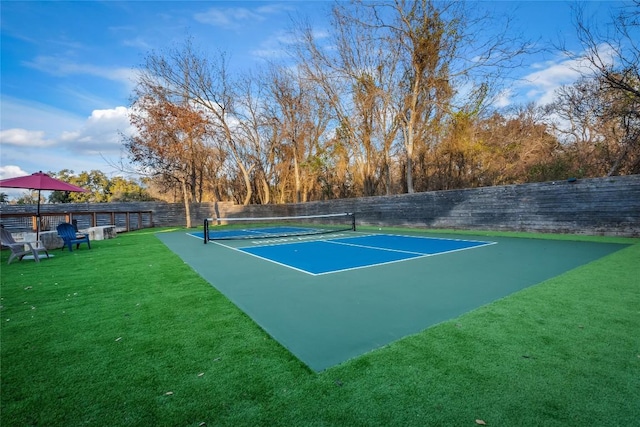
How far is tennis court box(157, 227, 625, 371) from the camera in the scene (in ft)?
7.93

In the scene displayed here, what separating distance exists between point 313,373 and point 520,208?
9.44 meters

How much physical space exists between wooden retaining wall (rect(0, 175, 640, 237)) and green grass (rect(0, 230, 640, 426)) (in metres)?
5.83

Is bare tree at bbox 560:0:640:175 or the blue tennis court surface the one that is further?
bare tree at bbox 560:0:640:175

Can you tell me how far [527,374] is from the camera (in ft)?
5.72

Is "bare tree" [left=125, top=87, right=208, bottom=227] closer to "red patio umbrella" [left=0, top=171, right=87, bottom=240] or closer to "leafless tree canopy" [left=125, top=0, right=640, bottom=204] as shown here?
"leafless tree canopy" [left=125, top=0, right=640, bottom=204]

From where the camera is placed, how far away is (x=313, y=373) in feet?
5.95

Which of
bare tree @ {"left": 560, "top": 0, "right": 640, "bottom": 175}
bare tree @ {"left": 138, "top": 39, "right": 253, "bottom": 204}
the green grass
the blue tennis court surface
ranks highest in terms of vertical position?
bare tree @ {"left": 138, "top": 39, "right": 253, "bottom": 204}

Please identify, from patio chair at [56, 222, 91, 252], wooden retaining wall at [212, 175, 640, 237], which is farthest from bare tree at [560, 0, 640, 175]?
patio chair at [56, 222, 91, 252]

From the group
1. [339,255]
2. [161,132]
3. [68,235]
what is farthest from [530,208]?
[161,132]

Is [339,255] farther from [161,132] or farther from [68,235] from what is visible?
[161,132]

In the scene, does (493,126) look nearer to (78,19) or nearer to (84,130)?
(78,19)

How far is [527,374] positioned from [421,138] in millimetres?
13811

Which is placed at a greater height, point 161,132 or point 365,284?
point 161,132

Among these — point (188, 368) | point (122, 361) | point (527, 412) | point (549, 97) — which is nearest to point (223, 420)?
Answer: point (188, 368)
